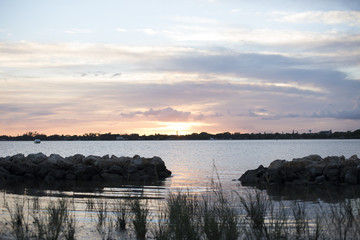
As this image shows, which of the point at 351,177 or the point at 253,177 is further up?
the point at 351,177

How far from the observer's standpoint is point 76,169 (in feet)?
90.4

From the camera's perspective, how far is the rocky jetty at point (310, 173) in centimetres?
2394

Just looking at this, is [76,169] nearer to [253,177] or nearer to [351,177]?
[253,177]

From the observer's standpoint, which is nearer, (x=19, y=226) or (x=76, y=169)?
(x=19, y=226)

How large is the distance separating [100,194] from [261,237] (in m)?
12.3

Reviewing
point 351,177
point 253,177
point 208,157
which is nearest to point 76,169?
point 253,177

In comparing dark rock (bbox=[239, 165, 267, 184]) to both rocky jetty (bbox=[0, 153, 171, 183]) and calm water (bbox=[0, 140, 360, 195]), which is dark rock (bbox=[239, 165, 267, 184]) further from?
rocky jetty (bbox=[0, 153, 171, 183])

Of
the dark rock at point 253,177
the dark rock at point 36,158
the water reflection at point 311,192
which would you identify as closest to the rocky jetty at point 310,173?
the dark rock at point 253,177

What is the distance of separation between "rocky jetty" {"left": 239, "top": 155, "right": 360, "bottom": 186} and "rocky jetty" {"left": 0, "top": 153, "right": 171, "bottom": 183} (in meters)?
7.02

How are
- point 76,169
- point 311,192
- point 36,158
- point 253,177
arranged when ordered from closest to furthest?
point 311,192 < point 253,177 < point 76,169 < point 36,158

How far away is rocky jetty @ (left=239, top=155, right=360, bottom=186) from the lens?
2394 centimetres

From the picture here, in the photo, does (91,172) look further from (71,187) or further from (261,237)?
(261,237)

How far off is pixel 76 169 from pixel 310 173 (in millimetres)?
15753

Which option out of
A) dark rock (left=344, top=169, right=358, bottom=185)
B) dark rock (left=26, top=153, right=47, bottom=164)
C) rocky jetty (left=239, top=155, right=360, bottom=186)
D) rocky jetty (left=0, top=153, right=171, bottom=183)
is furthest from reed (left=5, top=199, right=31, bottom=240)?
dark rock (left=26, top=153, right=47, bottom=164)
